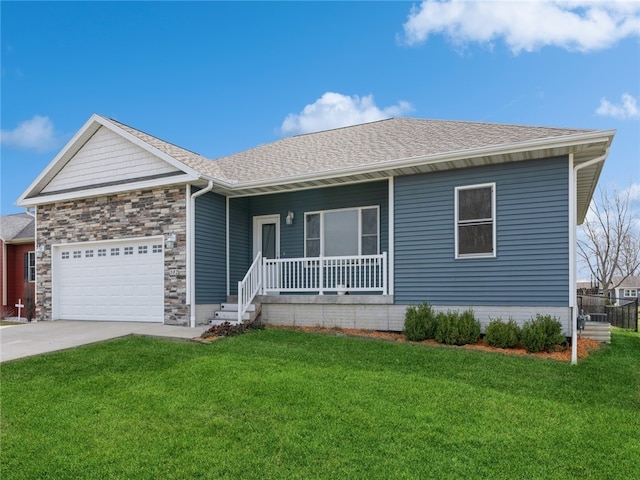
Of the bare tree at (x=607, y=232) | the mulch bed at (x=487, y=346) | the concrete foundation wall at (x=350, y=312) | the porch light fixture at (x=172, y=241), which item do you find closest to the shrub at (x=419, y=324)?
the mulch bed at (x=487, y=346)

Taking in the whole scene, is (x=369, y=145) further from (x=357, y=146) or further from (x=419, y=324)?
(x=419, y=324)

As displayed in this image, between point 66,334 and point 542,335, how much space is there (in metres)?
9.84

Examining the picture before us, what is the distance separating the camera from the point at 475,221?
31.0 feet

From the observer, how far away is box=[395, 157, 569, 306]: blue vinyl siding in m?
8.75

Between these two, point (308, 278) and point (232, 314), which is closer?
point (232, 314)

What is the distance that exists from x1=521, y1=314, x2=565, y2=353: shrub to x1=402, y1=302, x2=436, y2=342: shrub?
173cm

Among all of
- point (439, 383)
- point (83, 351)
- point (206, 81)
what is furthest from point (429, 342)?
point (206, 81)

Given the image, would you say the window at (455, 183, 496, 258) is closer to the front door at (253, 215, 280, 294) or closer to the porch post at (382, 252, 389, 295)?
the porch post at (382, 252, 389, 295)

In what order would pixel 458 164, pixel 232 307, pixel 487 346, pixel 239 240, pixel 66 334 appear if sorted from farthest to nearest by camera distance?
1. pixel 239 240
2. pixel 232 307
3. pixel 66 334
4. pixel 458 164
5. pixel 487 346

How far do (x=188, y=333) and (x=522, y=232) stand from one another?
723 centimetres

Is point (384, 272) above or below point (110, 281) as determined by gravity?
above

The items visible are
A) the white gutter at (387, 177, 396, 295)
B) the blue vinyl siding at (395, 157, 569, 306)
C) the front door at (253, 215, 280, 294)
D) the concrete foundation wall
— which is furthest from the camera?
the front door at (253, 215, 280, 294)

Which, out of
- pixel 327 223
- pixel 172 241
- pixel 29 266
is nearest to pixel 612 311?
pixel 327 223

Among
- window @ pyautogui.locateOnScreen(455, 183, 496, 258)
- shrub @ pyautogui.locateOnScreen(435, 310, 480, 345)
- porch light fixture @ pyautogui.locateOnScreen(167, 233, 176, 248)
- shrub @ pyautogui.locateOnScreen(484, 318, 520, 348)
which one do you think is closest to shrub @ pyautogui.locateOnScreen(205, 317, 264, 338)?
porch light fixture @ pyautogui.locateOnScreen(167, 233, 176, 248)
